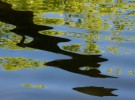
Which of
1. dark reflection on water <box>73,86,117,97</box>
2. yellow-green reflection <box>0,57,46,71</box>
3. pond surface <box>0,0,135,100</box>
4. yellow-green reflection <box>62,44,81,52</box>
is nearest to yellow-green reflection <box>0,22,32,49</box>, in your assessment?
pond surface <box>0,0,135,100</box>

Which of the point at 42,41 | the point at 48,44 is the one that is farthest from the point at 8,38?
the point at 48,44

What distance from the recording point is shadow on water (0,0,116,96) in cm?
410

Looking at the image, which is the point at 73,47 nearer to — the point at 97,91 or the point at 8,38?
the point at 8,38

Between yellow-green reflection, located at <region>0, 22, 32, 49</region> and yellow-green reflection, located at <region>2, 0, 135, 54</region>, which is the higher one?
yellow-green reflection, located at <region>2, 0, 135, 54</region>

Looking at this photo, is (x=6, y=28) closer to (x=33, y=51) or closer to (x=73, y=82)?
(x=33, y=51)

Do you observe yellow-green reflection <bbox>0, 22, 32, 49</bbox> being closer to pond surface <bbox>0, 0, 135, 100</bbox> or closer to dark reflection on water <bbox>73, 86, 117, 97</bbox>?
pond surface <bbox>0, 0, 135, 100</bbox>

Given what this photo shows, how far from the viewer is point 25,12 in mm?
7156

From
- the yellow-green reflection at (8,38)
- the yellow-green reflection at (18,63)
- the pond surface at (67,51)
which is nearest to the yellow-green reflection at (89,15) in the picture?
the pond surface at (67,51)

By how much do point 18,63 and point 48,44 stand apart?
93 cm

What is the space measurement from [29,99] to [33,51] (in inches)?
62.2

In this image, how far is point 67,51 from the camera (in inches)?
193

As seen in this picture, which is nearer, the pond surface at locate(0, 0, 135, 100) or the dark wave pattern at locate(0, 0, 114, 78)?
the pond surface at locate(0, 0, 135, 100)

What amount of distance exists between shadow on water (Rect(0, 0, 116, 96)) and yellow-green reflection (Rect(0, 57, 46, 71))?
161 millimetres

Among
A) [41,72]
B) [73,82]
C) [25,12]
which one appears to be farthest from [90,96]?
[25,12]
